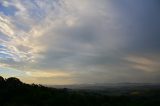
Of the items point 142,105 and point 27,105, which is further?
point 142,105

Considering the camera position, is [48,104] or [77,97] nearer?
[48,104]

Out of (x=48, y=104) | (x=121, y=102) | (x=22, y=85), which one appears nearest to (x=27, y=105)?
(x=48, y=104)

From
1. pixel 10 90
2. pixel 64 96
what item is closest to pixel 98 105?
pixel 64 96

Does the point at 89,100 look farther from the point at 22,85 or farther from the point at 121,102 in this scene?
the point at 22,85

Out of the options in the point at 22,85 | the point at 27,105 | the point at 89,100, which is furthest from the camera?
the point at 22,85

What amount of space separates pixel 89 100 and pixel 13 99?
1554 cm

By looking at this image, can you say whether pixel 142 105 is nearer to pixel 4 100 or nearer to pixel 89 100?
pixel 89 100

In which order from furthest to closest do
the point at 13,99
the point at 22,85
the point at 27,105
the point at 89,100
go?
the point at 22,85
the point at 89,100
the point at 13,99
the point at 27,105

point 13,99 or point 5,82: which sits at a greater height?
point 5,82

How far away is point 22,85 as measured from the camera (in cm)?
6269

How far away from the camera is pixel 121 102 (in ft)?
203

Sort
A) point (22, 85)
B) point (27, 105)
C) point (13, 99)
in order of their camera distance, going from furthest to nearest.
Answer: point (22, 85) < point (13, 99) < point (27, 105)

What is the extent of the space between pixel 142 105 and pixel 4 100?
28.6 m

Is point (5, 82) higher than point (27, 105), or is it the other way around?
point (5, 82)
